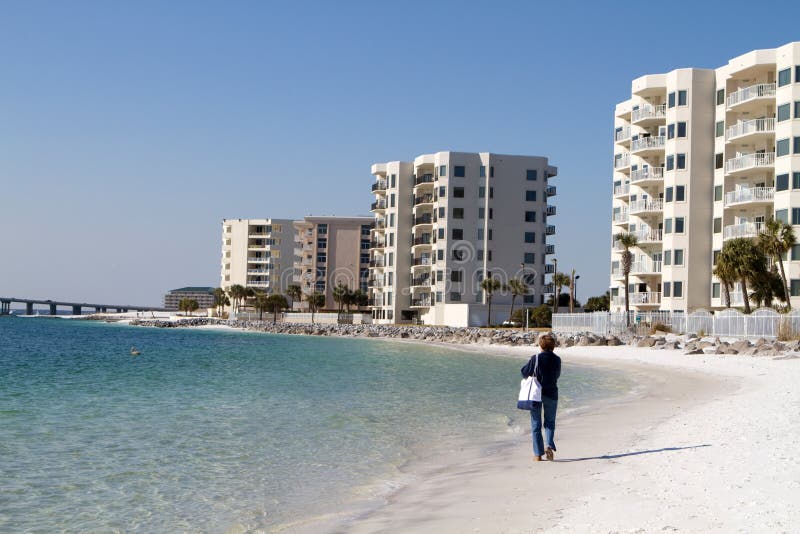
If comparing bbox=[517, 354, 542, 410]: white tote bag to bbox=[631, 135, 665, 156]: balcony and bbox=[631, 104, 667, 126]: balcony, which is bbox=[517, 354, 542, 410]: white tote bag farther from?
bbox=[631, 104, 667, 126]: balcony

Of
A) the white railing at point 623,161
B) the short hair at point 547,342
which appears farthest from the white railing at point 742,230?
the short hair at point 547,342

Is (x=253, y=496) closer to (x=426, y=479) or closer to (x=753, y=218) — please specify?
(x=426, y=479)

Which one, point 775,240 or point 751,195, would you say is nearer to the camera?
point 775,240

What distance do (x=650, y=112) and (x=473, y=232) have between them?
136ft

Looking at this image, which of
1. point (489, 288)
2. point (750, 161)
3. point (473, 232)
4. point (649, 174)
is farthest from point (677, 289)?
point (473, 232)

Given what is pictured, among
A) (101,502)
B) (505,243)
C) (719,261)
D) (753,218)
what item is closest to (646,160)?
(753,218)

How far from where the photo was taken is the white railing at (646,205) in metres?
74.8

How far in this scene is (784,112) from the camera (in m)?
62.1

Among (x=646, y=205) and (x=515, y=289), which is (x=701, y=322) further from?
(x=515, y=289)

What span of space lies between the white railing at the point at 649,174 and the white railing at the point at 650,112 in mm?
4843

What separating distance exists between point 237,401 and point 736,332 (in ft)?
118

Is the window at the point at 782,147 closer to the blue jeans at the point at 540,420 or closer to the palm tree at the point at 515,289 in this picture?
the palm tree at the point at 515,289

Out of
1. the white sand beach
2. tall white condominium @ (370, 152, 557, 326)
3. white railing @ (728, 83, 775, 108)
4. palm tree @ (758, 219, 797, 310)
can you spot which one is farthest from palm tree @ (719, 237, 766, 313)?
tall white condominium @ (370, 152, 557, 326)

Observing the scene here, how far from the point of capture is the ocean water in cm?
1183
